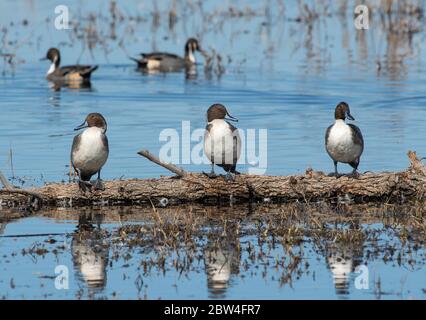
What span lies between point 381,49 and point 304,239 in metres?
15.5

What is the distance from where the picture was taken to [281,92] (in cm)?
1853

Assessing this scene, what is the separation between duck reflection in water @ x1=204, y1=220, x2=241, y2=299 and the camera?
7753 millimetres

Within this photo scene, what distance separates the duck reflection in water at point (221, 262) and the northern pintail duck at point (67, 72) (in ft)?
38.0

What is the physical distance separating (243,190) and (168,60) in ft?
38.2

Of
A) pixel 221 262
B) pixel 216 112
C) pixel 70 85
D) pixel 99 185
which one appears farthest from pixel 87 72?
pixel 221 262

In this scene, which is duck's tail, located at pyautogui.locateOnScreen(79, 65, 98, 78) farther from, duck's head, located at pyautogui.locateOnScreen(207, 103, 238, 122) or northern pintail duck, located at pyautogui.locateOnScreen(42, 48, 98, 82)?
duck's head, located at pyautogui.locateOnScreen(207, 103, 238, 122)

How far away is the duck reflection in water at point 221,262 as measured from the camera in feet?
25.4

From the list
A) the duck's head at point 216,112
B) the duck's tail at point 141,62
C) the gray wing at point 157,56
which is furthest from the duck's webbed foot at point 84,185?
the duck's tail at point 141,62

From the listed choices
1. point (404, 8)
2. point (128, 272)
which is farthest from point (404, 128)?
point (404, 8)

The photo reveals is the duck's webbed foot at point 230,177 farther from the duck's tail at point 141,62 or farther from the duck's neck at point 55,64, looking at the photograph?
the duck's tail at point 141,62

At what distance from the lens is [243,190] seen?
10781mm

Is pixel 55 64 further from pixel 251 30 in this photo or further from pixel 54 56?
pixel 251 30
